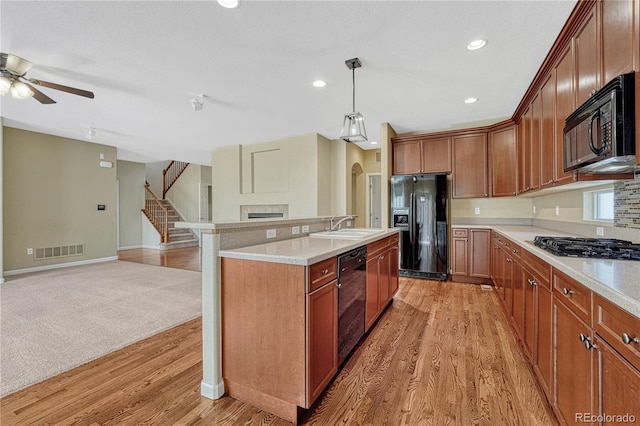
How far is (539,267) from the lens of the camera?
1.76 m

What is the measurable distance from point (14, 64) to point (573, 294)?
4.65 metres

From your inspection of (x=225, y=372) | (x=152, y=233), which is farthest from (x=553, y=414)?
(x=152, y=233)

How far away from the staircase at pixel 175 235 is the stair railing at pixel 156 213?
14 centimetres

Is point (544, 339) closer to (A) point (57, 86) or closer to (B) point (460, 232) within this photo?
(B) point (460, 232)

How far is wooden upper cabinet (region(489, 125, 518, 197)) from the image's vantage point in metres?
4.04

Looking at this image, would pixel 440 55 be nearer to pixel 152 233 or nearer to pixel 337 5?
pixel 337 5

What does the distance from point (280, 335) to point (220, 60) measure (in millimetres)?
2721

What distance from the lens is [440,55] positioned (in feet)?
8.98

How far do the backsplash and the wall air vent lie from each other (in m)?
8.54

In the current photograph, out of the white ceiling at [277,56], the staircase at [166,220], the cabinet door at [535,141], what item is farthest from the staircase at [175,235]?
the cabinet door at [535,141]

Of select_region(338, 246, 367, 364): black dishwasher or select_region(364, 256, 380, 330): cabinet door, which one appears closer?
select_region(338, 246, 367, 364): black dishwasher

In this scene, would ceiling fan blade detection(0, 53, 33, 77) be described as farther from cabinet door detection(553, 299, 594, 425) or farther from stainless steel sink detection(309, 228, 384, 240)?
cabinet door detection(553, 299, 594, 425)

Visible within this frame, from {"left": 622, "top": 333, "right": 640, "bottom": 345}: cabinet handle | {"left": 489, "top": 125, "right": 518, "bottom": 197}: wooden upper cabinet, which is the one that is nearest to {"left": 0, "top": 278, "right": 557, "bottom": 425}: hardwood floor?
{"left": 622, "top": 333, "right": 640, "bottom": 345}: cabinet handle

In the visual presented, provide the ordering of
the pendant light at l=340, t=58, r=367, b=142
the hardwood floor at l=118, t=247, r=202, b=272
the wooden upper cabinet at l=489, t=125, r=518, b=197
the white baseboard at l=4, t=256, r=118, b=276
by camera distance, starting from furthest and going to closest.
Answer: the hardwood floor at l=118, t=247, r=202, b=272, the white baseboard at l=4, t=256, r=118, b=276, the wooden upper cabinet at l=489, t=125, r=518, b=197, the pendant light at l=340, t=58, r=367, b=142
